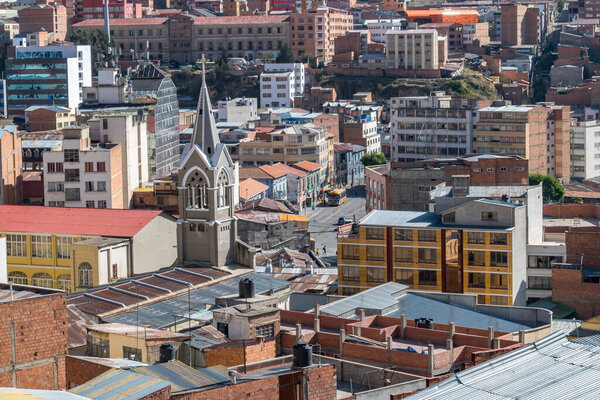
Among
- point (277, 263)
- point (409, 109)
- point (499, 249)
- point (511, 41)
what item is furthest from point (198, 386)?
point (511, 41)

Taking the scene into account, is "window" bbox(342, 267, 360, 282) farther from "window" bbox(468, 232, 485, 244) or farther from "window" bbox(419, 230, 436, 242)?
"window" bbox(468, 232, 485, 244)

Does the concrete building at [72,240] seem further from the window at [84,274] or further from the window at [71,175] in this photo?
the window at [71,175]

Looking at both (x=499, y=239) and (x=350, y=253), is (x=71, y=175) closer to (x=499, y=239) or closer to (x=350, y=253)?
(x=350, y=253)

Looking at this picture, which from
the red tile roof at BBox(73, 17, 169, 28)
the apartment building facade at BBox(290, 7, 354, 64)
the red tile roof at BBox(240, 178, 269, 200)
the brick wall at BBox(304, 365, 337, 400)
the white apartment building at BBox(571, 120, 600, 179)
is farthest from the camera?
the red tile roof at BBox(73, 17, 169, 28)

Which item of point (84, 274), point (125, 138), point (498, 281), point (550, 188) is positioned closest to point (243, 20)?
point (550, 188)

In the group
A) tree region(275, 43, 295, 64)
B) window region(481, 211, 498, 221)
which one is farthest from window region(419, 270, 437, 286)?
tree region(275, 43, 295, 64)
